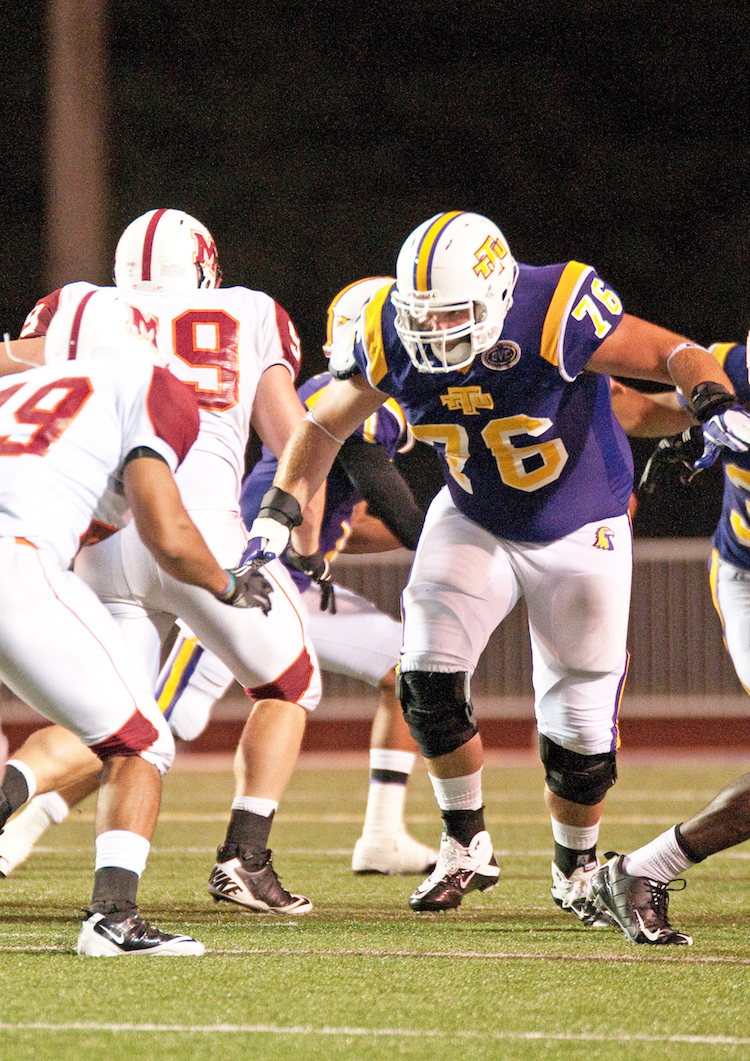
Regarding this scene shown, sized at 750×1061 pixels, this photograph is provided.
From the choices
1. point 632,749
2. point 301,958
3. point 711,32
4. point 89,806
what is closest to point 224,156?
point 711,32

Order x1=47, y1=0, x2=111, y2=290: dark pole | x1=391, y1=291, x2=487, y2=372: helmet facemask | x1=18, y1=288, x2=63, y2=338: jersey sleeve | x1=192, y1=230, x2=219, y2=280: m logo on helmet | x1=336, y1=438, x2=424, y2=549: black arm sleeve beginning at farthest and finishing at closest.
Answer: x1=47, y1=0, x2=111, y2=290: dark pole < x1=336, y1=438, x2=424, y2=549: black arm sleeve < x1=192, y1=230, x2=219, y2=280: m logo on helmet < x1=18, y1=288, x2=63, y2=338: jersey sleeve < x1=391, y1=291, x2=487, y2=372: helmet facemask

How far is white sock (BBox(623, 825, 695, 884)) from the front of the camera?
363 centimetres

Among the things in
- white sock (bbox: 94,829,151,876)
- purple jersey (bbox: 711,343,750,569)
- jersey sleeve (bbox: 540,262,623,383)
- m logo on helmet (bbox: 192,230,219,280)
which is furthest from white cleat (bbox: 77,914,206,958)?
m logo on helmet (bbox: 192,230,219,280)

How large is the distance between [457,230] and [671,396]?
1.00 m

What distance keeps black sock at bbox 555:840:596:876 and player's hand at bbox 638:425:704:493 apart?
0.99 m

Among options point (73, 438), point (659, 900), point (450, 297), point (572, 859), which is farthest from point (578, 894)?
point (73, 438)

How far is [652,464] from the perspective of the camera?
173 inches

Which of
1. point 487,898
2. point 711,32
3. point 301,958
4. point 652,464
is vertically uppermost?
point 711,32

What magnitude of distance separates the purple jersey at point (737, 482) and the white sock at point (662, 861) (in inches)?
38.0

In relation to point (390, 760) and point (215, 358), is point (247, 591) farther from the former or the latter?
point (390, 760)

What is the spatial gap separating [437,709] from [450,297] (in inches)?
41.0

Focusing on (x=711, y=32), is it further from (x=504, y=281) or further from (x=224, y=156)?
(x=504, y=281)

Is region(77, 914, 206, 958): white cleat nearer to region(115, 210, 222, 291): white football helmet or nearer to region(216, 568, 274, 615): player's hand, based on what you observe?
region(216, 568, 274, 615): player's hand

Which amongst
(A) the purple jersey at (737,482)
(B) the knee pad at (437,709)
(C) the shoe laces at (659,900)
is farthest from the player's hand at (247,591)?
(A) the purple jersey at (737,482)
